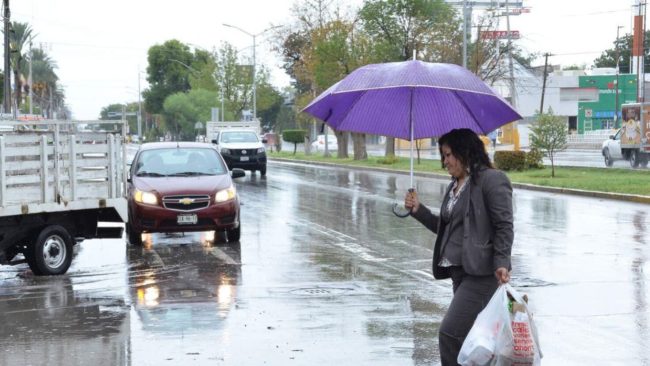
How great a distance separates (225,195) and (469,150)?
9224 mm

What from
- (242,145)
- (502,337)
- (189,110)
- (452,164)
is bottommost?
(502,337)

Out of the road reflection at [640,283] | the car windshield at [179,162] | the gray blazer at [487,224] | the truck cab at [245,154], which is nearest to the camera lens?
the gray blazer at [487,224]

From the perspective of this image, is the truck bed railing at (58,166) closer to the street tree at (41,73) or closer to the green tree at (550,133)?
the green tree at (550,133)

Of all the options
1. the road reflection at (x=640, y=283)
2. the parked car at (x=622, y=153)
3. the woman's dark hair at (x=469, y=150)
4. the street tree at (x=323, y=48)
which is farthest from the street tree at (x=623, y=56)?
the woman's dark hair at (x=469, y=150)

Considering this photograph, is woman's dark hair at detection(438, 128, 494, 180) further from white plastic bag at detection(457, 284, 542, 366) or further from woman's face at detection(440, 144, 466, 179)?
white plastic bag at detection(457, 284, 542, 366)

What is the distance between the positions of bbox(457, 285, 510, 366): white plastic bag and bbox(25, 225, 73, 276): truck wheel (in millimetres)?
7710

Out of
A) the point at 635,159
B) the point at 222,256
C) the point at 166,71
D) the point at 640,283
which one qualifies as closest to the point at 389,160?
the point at 635,159

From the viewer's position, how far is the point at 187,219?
47.2 ft

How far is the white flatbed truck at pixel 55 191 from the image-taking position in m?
11.5

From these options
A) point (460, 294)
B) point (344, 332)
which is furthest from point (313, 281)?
point (460, 294)

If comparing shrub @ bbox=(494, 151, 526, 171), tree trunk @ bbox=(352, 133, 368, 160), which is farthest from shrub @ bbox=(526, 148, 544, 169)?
tree trunk @ bbox=(352, 133, 368, 160)

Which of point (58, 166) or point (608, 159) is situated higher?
point (58, 166)

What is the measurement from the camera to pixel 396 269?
12305 mm

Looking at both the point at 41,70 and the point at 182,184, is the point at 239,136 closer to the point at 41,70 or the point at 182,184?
the point at 182,184
